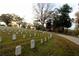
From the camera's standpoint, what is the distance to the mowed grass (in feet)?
9.46

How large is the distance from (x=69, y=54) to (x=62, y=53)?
0.08 m

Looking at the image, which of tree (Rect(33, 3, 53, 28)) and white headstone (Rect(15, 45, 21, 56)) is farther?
tree (Rect(33, 3, 53, 28))

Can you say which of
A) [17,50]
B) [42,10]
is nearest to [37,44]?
[17,50]

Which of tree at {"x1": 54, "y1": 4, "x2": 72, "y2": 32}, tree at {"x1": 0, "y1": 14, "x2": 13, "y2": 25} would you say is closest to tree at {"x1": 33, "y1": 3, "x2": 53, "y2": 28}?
tree at {"x1": 54, "y1": 4, "x2": 72, "y2": 32}

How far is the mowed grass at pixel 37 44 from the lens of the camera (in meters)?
2.88

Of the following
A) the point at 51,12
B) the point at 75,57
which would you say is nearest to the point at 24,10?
the point at 51,12

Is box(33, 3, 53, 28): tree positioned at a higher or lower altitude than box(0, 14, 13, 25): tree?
higher

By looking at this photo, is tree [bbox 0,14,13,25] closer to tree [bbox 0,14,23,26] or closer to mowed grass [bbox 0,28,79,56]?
tree [bbox 0,14,23,26]

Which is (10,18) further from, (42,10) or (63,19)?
(63,19)

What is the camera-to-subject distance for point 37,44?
297cm

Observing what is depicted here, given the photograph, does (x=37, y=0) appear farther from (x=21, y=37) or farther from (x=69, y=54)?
(x=69, y=54)

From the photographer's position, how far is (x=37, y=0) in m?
2.96

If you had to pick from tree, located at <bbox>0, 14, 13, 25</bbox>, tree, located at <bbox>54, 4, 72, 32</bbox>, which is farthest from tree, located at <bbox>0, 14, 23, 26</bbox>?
tree, located at <bbox>54, 4, 72, 32</bbox>

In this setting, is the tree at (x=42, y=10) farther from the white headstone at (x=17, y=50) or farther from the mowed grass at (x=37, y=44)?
the white headstone at (x=17, y=50)
